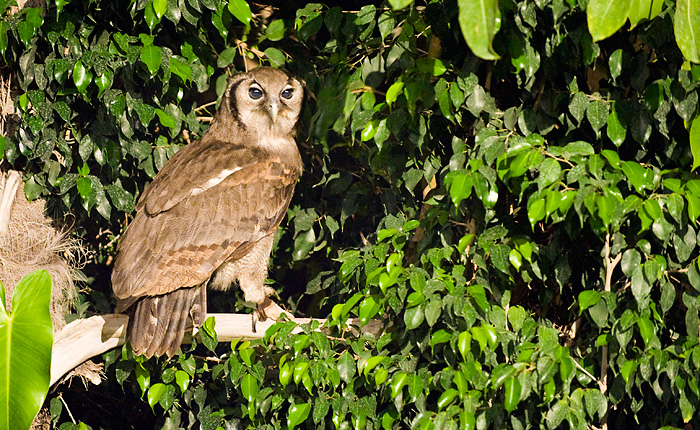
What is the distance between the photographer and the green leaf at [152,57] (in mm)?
2518

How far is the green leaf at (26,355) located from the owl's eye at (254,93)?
119 cm

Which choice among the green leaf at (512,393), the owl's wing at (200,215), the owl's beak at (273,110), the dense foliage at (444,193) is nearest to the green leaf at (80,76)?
the dense foliage at (444,193)

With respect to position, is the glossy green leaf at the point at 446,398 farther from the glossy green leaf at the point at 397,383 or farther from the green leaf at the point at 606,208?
the green leaf at the point at 606,208

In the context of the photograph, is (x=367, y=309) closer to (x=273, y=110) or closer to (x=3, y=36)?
(x=273, y=110)

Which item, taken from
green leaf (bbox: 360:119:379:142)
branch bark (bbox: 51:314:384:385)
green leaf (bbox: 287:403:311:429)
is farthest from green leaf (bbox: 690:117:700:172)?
green leaf (bbox: 287:403:311:429)

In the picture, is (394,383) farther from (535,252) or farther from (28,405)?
(28,405)

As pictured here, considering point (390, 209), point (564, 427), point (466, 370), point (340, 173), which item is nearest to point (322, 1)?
point (340, 173)

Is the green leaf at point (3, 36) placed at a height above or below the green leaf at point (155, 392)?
above

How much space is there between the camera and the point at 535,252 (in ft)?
7.03

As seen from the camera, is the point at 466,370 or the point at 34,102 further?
the point at 34,102

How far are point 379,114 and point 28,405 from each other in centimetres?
133

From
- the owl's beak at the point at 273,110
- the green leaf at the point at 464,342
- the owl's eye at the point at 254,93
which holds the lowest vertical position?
the green leaf at the point at 464,342

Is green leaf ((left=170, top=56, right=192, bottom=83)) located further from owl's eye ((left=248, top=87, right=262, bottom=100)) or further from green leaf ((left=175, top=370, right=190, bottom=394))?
green leaf ((left=175, top=370, right=190, bottom=394))

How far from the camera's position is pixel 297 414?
7.79 feet
